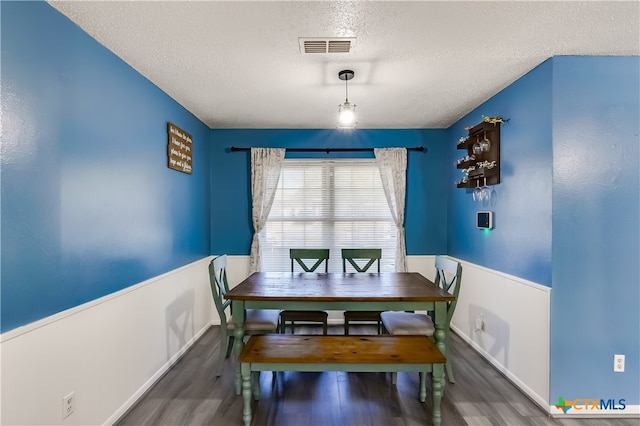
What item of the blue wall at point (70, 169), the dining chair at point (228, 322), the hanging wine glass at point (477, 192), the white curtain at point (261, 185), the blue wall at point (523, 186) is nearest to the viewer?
the blue wall at point (70, 169)

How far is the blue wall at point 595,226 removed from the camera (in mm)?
2098

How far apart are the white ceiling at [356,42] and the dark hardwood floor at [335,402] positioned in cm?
246

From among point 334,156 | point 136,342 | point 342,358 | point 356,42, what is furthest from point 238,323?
point 334,156

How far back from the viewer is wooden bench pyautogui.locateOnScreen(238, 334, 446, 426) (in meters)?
1.93

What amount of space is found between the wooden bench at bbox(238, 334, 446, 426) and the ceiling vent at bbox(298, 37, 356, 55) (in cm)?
197

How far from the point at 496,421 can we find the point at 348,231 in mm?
2438

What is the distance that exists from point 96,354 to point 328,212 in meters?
2.76

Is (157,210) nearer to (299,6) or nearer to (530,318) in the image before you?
(299,6)

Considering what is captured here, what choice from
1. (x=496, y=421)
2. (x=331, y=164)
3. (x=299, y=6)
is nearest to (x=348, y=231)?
(x=331, y=164)

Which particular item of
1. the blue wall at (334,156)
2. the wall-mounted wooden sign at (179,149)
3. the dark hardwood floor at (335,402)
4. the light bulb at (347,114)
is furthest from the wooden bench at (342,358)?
the blue wall at (334,156)

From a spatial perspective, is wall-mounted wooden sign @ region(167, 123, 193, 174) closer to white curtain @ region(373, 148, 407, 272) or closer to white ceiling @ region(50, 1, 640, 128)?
white ceiling @ region(50, 1, 640, 128)

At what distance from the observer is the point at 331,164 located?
4031 millimetres

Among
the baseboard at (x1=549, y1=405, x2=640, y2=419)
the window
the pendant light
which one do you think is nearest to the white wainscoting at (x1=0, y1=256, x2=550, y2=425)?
Result: the baseboard at (x1=549, y1=405, x2=640, y2=419)

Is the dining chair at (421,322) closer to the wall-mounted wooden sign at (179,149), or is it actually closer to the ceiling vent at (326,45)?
the ceiling vent at (326,45)
